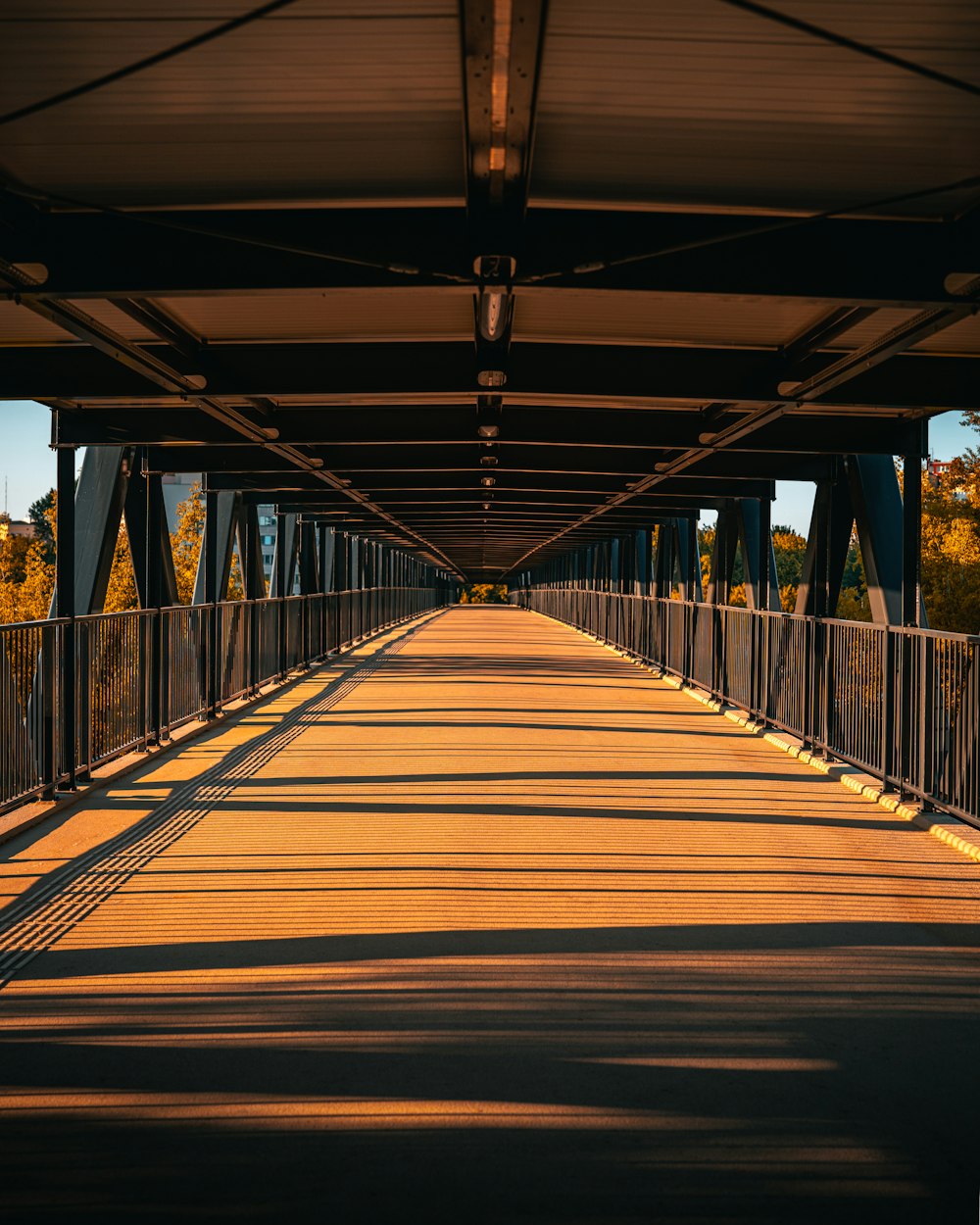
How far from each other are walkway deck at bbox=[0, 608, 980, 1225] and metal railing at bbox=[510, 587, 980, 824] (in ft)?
1.83

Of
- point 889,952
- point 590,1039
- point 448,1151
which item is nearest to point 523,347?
point 889,952

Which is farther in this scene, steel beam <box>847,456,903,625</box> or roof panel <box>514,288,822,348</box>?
steel beam <box>847,456,903,625</box>

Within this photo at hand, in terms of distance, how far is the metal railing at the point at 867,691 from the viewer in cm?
839

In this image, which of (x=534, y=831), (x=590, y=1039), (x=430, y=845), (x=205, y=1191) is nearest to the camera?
(x=205, y=1191)

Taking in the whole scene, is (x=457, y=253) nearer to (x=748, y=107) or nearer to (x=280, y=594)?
(x=748, y=107)

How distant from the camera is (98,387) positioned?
943 centimetres

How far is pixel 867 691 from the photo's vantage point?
10531mm

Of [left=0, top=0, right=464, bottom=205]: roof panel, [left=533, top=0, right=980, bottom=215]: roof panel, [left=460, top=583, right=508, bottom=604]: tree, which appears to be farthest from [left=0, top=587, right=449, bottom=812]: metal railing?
[left=460, top=583, right=508, bottom=604]: tree

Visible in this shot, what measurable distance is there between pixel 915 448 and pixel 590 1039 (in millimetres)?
8159

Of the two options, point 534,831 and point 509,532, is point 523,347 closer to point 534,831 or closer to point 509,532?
point 534,831

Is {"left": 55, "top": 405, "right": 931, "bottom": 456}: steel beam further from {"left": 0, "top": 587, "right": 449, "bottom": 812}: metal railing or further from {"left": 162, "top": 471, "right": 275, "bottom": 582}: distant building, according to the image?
{"left": 162, "top": 471, "right": 275, "bottom": 582}: distant building

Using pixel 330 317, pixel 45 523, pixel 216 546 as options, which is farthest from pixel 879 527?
pixel 45 523

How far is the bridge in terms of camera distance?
387cm

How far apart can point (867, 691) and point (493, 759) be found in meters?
3.79
